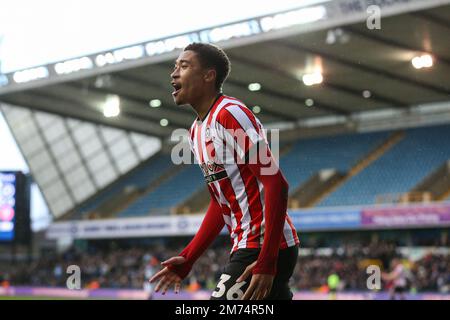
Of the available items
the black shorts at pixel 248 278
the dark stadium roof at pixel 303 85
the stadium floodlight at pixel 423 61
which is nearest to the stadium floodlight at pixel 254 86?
the dark stadium roof at pixel 303 85

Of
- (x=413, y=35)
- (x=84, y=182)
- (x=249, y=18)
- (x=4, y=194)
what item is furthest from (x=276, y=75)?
(x=84, y=182)

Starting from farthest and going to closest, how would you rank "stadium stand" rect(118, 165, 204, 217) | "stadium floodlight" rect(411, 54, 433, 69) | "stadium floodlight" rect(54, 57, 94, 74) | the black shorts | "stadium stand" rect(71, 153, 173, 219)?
"stadium stand" rect(71, 153, 173, 219) → "stadium stand" rect(118, 165, 204, 217) → "stadium floodlight" rect(54, 57, 94, 74) → "stadium floodlight" rect(411, 54, 433, 69) → the black shorts

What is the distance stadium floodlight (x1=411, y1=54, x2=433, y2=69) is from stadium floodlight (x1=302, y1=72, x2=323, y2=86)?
122 inches

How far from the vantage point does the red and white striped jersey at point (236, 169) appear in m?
3.36

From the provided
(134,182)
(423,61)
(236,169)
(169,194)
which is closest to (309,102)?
(423,61)

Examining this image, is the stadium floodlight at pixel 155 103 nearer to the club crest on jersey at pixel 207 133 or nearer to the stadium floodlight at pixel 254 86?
the stadium floodlight at pixel 254 86

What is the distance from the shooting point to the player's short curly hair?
11.7ft

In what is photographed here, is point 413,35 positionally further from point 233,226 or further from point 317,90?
point 233,226

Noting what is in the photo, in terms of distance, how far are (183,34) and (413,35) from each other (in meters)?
6.29

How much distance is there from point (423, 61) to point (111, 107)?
40.7 feet

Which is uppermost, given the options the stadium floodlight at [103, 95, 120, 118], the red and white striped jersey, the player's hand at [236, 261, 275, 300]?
the stadium floodlight at [103, 95, 120, 118]

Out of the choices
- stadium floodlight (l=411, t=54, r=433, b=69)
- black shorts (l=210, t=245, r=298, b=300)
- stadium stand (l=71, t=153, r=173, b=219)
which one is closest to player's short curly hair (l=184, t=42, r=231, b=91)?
black shorts (l=210, t=245, r=298, b=300)

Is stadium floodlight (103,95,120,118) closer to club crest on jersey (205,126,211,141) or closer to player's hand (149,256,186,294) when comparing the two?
player's hand (149,256,186,294)

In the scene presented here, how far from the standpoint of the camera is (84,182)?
109 feet
